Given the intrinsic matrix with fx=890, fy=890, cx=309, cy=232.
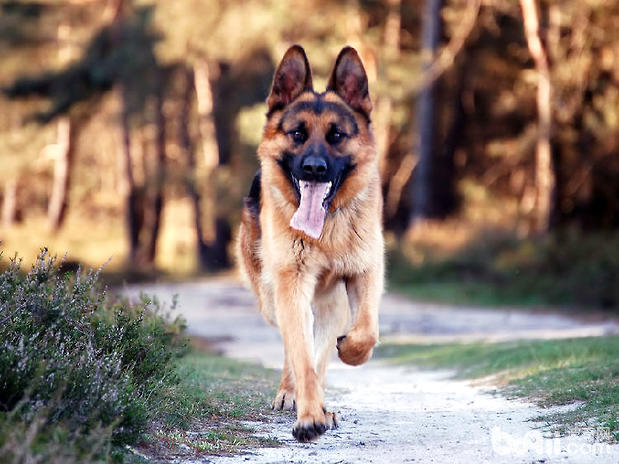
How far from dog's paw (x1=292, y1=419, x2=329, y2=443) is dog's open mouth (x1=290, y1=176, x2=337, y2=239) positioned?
4.61ft

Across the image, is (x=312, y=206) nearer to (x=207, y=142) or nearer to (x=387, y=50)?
(x=387, y=50)

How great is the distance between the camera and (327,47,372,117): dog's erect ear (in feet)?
22.5

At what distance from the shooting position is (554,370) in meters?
8.70

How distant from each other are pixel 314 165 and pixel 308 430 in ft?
6.13

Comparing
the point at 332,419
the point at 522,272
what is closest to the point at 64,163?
the point at 522,272

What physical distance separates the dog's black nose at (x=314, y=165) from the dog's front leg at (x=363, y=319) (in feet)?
2.73

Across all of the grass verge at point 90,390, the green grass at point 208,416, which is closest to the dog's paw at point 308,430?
the green grass at point 208,416

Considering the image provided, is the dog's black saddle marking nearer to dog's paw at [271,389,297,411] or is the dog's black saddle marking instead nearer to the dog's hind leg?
the dog's hind leg

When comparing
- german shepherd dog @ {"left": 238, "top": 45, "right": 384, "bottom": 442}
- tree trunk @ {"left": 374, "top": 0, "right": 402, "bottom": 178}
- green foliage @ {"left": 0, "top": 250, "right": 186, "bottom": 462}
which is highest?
tree trunk @ {"left": 374, "top": 0, "right": 402, "bottom": 178}

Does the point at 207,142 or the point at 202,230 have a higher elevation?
the point at 207,142

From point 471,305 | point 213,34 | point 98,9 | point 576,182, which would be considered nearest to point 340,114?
point 471,305

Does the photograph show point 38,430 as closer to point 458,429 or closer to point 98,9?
point 458,429

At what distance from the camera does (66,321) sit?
5996mm

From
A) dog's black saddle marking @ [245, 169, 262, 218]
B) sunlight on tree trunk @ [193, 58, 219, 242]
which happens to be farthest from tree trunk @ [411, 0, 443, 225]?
dog's black saddle marking @ [245, 169, 262, 218]
